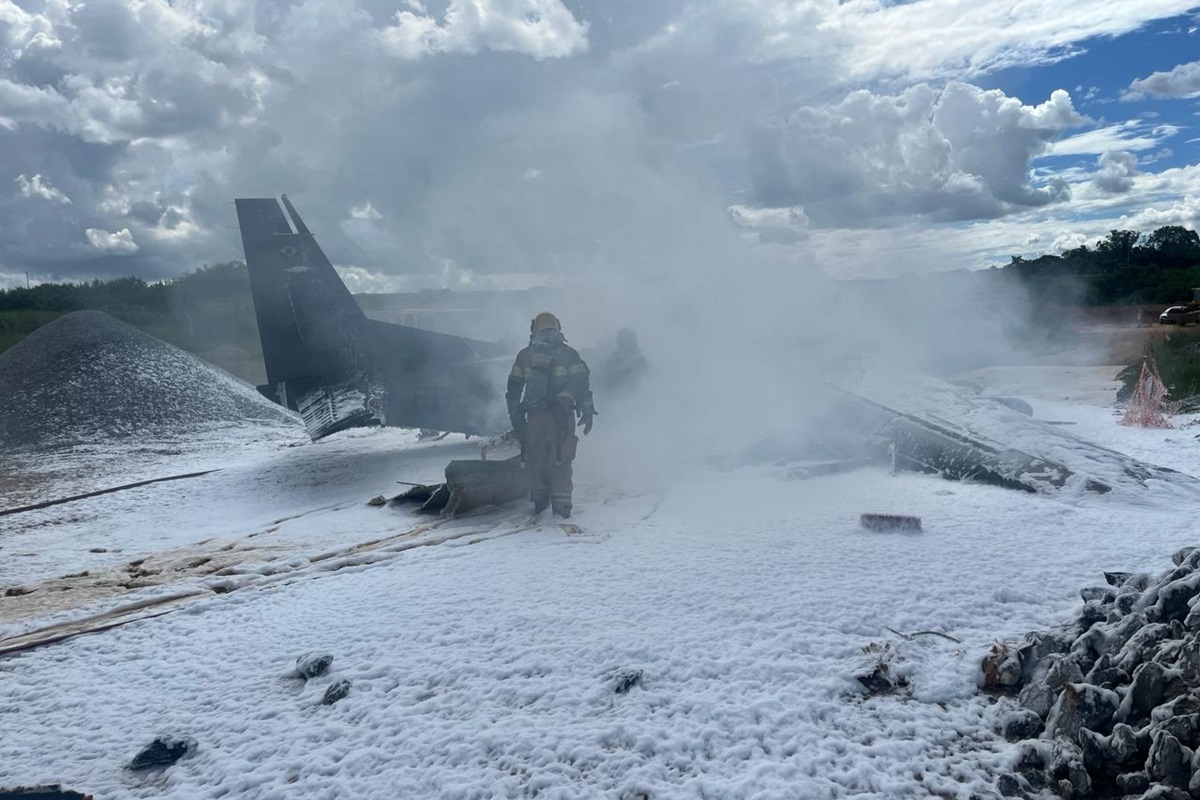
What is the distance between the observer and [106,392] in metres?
19.7

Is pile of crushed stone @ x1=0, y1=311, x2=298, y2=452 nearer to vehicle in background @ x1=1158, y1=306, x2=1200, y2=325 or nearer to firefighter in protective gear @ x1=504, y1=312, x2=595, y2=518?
firefighter in protective gear @ x1=504, y1=312, x2=595, y2=518

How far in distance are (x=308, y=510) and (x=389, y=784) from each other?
7.16m

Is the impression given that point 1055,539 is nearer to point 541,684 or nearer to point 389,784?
point 541,684

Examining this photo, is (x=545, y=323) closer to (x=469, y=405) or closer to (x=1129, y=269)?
(x=469, y=405)

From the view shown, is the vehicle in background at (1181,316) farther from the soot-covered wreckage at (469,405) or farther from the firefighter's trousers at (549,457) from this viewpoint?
the firefighter's trousers at (549,457)

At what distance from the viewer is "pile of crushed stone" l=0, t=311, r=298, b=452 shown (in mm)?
18141

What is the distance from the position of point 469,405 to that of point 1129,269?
55757mm

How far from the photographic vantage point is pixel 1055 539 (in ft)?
22.7

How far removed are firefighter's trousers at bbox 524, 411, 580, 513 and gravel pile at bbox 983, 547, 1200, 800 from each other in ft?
17.0

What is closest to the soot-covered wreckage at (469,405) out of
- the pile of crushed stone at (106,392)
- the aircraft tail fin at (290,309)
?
the aircraft tail fin at (290,309)

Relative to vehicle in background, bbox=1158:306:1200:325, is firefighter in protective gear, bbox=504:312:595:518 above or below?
above

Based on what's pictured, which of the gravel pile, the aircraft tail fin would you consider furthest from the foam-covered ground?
the aircraft tail fin

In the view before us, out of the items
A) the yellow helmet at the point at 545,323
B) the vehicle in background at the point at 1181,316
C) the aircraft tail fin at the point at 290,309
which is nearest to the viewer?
the yellow helmet at the point at 545,323

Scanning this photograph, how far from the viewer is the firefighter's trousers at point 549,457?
892 cm
